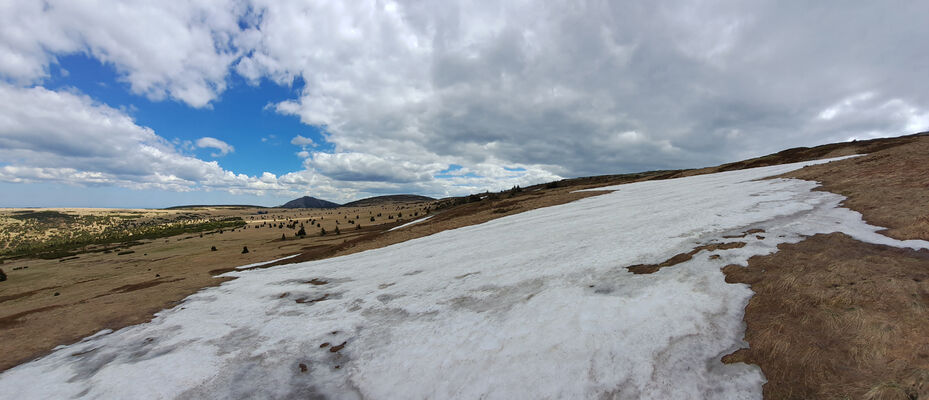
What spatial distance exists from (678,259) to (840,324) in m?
4.67

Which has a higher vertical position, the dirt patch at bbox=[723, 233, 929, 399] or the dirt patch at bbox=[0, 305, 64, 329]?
the dirt patch at bbox=[723, 233, 929, 399]

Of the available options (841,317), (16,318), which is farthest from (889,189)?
(16,318)

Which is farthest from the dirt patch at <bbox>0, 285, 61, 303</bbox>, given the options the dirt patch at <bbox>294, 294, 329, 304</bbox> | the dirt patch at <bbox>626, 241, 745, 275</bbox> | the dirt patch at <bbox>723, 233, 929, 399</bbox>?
the dirt patch at <bbox>723, 233, 929, 399</bbox>

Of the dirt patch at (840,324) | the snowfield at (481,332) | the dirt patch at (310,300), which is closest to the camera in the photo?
the dirt patch at (840,324)

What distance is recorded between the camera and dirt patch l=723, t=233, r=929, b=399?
4.82m

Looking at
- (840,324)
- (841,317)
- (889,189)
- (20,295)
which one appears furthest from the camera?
(20,295)

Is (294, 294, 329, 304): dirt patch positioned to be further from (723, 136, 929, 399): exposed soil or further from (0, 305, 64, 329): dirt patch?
(723, 136, 929, 399): exposed soil

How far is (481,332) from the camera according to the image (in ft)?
26.3

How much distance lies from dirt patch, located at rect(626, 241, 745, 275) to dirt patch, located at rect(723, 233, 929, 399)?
1477mm

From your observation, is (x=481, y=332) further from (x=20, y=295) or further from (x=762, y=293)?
(x=20, y=295)

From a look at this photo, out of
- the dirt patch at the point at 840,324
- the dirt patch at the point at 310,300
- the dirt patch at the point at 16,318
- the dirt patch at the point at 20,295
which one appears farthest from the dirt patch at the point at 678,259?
the dirt patch at the point at 20,295

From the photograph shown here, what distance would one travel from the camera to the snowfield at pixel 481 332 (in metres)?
6.10

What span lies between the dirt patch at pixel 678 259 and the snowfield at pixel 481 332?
27cm

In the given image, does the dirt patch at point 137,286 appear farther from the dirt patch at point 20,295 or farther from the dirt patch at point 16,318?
the dirt patch at point 20,295
